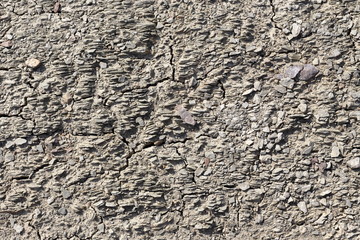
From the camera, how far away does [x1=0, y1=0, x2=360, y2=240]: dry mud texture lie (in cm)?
250

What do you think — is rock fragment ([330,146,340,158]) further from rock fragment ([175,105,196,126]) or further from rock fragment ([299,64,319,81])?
rock fragment ([175,105,196,126])

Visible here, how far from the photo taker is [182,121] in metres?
2.61

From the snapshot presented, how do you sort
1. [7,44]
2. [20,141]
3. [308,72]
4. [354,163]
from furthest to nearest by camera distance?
1. [7,44]
2. [20,141]
3. [308,72]
4. [354,163]

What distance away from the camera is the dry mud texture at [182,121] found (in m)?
2.50

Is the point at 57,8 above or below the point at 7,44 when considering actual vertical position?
above

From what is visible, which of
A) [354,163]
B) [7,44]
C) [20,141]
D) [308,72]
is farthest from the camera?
[7,44]

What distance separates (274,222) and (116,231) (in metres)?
0.83

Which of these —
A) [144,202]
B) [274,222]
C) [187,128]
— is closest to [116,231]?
[144,202]

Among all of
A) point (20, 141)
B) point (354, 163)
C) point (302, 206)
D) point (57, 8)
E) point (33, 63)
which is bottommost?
point (302, 206)

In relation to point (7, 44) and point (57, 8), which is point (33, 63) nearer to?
point (7, 44)

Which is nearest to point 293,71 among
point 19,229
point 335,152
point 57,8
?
point 335,152

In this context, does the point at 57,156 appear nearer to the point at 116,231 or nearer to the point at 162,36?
the point at 116,231

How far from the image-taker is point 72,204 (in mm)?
2605

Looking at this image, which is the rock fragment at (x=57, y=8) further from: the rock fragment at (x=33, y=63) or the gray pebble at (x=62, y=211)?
the gray pebble at (x=62, y=211)
